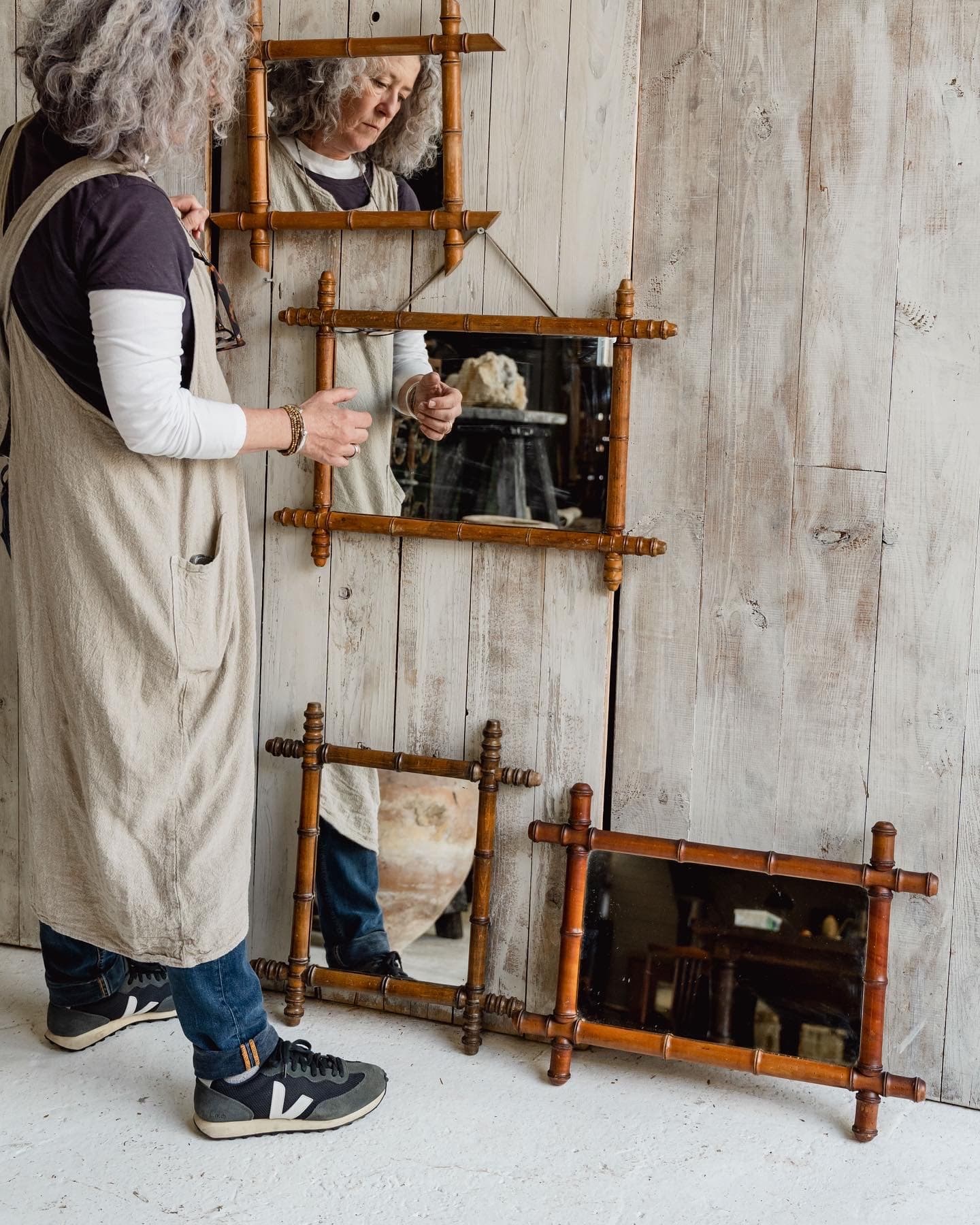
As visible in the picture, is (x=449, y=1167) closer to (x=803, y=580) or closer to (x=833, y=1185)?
(x=833, y=1185)

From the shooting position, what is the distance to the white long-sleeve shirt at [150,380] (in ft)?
4.89

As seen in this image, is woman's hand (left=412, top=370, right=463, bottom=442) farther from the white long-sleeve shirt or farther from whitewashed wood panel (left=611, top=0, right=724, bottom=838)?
the white long-sleeve shirt

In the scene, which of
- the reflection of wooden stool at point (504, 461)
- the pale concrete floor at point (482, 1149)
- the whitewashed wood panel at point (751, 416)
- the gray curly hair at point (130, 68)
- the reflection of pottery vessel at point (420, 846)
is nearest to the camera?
the gray curly hair at point (130, 68)

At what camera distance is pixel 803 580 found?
6.13ft

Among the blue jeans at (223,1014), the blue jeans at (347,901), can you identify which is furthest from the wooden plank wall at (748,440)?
the blue jeans at (223,1014)

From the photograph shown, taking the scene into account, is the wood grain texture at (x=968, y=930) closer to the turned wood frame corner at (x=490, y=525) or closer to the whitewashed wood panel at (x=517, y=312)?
the turned wood frame corner at (x=490, y=525)

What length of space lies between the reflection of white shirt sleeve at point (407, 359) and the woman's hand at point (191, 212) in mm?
363

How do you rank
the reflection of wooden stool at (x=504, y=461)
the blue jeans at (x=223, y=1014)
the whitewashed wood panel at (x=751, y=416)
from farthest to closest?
the reflection of wooden stool at (x=504, y=461) → the whitewashed wood panel at (x=751, y=416) → the blue jeans at (x=223, y=1014)

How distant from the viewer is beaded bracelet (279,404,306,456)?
1.74m

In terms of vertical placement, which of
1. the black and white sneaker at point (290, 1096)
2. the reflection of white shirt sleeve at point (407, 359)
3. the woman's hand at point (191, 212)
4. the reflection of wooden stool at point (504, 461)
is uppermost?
the woman's hand at point (191, 212)

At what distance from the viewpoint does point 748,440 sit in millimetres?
1869

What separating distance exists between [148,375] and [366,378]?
1.82 feet

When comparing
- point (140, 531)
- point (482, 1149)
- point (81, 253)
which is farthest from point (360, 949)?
point (81, 253)

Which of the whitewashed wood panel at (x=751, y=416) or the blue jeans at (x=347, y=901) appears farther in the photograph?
the blue jeans at (x=347, y=901)
